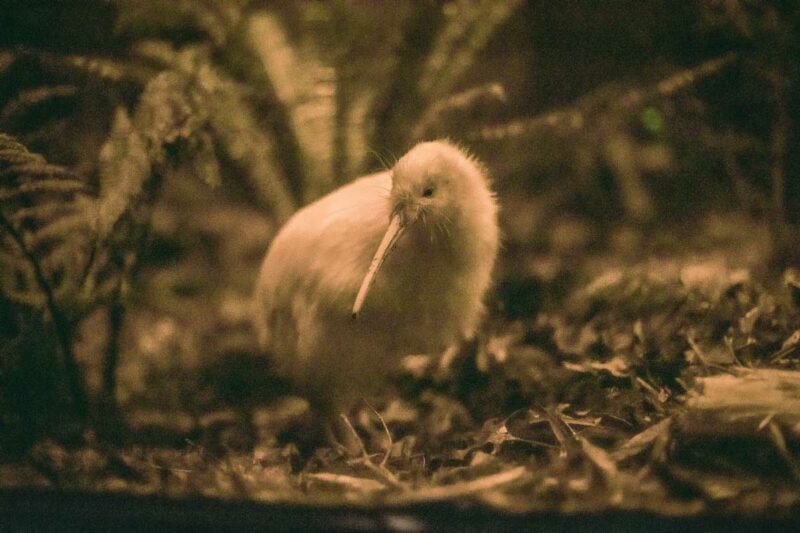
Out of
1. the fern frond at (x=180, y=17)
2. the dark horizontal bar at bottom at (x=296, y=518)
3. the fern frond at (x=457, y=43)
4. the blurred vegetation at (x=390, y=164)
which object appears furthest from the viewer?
the fern frond at (x=457, y=43)

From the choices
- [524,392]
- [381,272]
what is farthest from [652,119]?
[381,272]

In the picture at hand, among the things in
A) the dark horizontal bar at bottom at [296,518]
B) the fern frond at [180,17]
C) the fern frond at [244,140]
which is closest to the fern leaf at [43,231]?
the fern frond at [244,140]

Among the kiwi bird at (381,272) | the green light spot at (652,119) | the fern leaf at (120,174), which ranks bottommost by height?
the kiwi bird at (381,272)

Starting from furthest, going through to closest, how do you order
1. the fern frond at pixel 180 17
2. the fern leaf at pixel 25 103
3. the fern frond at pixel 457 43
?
the fern frond at pixel 457 43 < the fern frond at pixel 180 17 < the fern leaf at pixel 25 103

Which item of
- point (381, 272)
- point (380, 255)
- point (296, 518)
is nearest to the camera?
point (296, 518)

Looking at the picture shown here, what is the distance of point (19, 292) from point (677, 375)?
6.53 feet

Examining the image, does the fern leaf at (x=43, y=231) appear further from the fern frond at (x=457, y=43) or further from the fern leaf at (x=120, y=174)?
the fern frond at (x=457, y=43)

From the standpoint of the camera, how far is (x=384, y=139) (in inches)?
106

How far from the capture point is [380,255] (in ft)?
5.77

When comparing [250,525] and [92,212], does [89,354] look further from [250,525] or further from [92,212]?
[250,525]

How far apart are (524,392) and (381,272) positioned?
24.0 inches

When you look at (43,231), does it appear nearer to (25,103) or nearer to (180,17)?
(25,103)

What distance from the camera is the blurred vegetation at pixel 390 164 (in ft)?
5.36

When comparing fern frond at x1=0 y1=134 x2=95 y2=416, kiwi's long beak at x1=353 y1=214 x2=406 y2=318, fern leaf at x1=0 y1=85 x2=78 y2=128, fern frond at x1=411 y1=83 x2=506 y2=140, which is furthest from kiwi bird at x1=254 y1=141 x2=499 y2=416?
fern leaf at x1=0 y1=85 x2=78 y2=128
